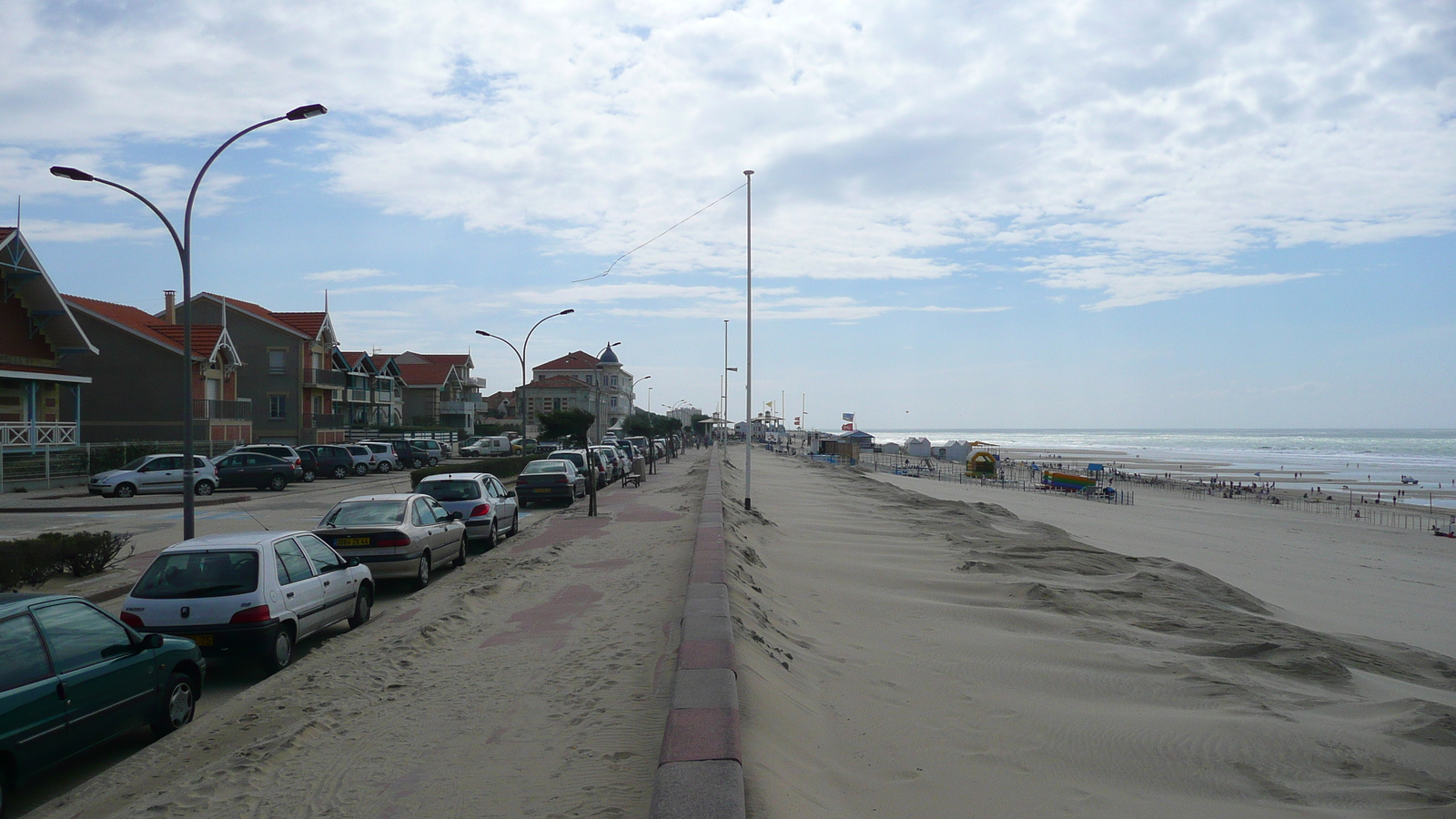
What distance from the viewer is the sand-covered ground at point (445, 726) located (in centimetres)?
489

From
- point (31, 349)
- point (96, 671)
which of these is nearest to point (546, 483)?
point (96, 671)

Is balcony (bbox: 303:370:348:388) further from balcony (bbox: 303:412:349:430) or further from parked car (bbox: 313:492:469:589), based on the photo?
parked car (bbox: 313:492:469:589)

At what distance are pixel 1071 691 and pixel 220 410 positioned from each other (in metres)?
46.5

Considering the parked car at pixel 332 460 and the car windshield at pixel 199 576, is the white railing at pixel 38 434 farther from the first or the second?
the car windshield at pixel 199 576

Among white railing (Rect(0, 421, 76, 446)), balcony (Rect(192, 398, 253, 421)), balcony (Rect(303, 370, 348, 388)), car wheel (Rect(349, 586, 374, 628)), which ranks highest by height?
balcony (Rect(303, 370, 348, 388))

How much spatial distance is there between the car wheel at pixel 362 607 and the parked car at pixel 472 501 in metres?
5.61

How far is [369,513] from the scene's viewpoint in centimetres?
1280

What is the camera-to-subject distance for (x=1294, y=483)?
207 ft

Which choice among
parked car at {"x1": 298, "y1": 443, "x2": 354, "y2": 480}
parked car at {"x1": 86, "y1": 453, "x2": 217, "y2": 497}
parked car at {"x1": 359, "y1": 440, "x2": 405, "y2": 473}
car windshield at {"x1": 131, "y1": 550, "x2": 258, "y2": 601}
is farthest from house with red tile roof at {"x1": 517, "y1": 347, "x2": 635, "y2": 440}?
car windshield at {"x1": 131, "y1": 550, "x2": 258, "y2": 601}

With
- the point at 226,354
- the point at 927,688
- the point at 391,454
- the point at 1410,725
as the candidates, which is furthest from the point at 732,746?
the point at 226,354

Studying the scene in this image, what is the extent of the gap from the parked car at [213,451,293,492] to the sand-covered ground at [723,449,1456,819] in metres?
22.1

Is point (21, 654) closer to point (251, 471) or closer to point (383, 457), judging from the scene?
point (251, 471)

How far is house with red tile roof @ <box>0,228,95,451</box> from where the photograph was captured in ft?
100.0

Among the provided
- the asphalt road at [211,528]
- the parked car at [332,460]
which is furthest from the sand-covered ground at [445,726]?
the parked car at [332,460]
